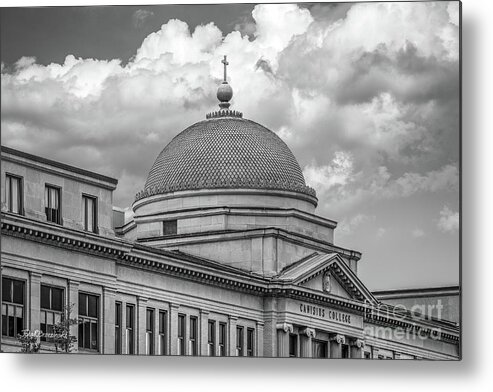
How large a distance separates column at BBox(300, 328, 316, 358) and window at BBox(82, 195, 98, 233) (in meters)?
3.37

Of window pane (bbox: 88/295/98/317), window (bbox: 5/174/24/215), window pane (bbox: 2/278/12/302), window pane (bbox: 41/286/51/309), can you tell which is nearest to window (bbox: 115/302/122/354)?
window pane (bbox: 88/295/98/317)

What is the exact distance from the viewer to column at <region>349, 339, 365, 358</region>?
83.2 ft

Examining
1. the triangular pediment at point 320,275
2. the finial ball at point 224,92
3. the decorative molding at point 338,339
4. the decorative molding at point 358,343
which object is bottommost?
the decorative molding at point 358,343

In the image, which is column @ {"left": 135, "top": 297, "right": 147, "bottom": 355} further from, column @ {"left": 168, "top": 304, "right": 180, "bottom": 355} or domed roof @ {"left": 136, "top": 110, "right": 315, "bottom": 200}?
domed roof @ {"left": 136, "top": 110, "right": 315, "bottom": 200}

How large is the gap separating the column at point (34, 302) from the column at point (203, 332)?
235 centimetres

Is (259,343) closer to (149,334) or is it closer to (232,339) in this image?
(232,339)

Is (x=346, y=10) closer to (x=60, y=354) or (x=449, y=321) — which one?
(x=449, y=321)

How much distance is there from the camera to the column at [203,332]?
25.8 m

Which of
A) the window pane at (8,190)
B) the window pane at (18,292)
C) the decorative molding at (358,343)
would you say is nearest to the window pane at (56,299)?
the window pane at (18,292)

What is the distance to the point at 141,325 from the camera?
26.2 m

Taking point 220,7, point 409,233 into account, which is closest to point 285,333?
point 409,233

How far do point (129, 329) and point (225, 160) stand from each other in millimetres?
7606

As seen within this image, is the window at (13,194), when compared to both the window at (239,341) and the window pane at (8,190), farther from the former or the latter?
the window at (239,341)

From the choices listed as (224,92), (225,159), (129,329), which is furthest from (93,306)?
(225,159)
